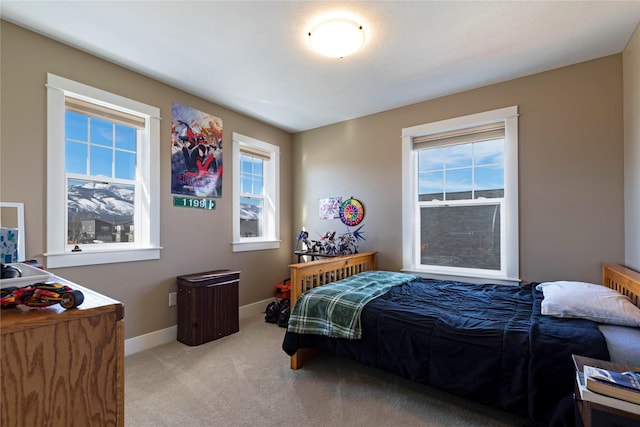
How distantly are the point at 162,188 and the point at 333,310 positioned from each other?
2025mm

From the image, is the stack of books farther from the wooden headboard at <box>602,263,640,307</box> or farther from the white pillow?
the wooden headboard at <box>602,263,640,307</box>

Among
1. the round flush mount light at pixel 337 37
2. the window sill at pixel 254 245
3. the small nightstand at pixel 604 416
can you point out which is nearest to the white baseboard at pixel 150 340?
the window sill at pixel 254 245

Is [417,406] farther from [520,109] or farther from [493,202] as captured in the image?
[520,109]

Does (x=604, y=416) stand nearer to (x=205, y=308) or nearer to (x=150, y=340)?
(x=205, y=308)

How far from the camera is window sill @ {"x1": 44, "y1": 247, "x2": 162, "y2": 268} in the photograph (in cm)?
220

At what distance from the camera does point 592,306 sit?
1.70 metres

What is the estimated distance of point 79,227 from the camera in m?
2.44

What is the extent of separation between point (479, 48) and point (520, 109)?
0.84 meters

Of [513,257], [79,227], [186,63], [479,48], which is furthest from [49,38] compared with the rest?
[513,257]

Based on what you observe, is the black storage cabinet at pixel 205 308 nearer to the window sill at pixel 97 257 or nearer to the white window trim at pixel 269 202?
the window sill at pixel 97 257

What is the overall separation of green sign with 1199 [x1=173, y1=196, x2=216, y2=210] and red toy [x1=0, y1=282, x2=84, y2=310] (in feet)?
7.67

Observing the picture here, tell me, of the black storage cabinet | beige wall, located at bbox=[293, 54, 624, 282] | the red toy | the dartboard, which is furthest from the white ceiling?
the black storage cabinet

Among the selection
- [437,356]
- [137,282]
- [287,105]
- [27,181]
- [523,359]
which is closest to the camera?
[523,359]

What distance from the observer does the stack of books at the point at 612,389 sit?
1.06 meters
